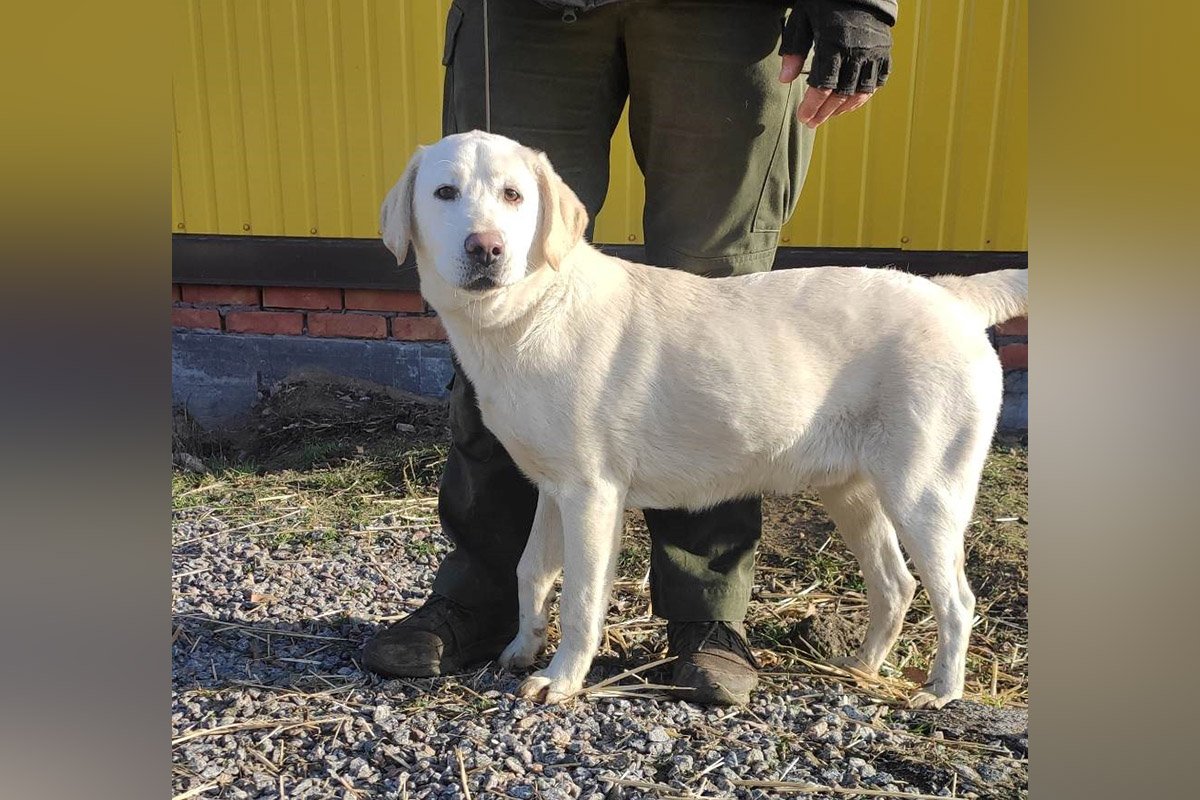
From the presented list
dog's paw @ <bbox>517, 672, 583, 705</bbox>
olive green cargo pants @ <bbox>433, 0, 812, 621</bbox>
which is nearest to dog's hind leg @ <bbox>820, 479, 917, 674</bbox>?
olive green cargo pants @ <bbox>433, 0, 812, 621</bbox>

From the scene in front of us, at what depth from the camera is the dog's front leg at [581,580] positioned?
2.46 metres

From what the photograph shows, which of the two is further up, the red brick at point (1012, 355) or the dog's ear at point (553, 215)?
the dog's ear at point (553, 215)

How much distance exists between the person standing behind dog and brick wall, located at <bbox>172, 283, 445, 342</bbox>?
8.32ft

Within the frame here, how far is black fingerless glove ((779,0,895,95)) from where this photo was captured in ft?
7.20

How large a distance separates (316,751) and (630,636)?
1088 millimetres

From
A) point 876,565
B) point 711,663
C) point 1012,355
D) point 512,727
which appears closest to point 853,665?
point 876,565

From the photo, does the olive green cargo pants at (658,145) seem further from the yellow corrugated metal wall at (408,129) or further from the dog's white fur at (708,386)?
the yellow corrugated metal wall at (408,129)

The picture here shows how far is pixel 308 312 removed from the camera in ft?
17.7

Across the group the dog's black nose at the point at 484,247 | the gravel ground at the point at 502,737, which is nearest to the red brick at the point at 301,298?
the gravel ground at the point at 502,737

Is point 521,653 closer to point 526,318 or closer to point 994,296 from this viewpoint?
point 526,318

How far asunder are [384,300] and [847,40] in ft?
11.8

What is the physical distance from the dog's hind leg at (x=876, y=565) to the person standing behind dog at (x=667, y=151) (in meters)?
0.28

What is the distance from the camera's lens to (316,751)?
2.26 meters

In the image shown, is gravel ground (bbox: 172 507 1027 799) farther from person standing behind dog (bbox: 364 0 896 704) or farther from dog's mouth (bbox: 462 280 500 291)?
dog's mouth (bbox: 462 280 500 291)
